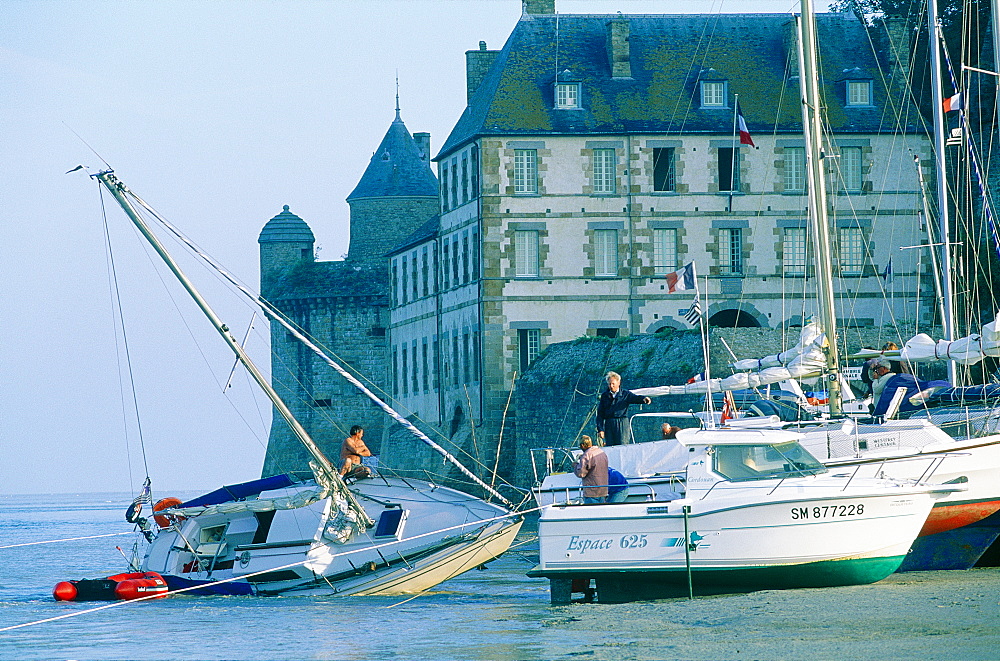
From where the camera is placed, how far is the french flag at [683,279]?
101 ft

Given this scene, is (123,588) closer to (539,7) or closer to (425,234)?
(539,7)

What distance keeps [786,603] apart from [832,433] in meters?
4.89

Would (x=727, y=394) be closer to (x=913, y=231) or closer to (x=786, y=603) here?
(x=786, y=603)

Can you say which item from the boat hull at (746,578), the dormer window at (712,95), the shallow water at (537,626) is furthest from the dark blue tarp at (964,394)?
the dormer window at (712,95)

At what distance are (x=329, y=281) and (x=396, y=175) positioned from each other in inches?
240

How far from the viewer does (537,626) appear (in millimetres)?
19219

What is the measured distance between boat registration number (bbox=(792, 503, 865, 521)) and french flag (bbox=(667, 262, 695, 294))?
36.8 ft

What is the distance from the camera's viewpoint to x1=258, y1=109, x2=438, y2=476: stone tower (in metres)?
73.4

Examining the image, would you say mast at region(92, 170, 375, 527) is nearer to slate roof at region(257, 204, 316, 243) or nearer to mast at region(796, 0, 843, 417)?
mast at region(796, 0, 843, 417)

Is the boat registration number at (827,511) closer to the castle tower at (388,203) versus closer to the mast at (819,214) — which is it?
the mast at (819,214)

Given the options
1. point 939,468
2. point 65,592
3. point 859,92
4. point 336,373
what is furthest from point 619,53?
point 939,468

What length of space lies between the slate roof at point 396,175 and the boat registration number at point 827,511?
190ft

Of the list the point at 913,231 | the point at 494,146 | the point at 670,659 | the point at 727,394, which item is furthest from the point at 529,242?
the point at 670,659

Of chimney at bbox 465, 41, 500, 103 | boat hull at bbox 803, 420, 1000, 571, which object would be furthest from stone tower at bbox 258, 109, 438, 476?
boat hull at bbox 803, 420, 1000, 571
